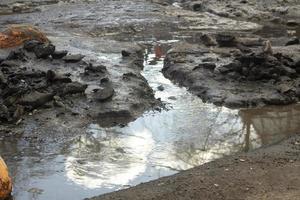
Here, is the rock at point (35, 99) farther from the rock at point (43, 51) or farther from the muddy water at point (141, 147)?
the rock at point (43, 51)

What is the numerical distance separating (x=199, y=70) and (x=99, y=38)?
20.0 ft

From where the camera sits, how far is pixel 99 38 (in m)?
18.6

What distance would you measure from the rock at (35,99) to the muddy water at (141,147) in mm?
1195

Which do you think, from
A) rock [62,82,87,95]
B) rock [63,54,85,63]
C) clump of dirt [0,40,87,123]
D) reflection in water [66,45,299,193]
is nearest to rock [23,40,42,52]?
A: clump of dirt [0,40,87,123]

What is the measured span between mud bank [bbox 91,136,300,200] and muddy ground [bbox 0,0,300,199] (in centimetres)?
1

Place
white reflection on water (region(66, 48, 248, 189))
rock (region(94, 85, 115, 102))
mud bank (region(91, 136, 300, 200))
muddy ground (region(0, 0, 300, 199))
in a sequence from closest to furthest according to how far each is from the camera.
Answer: mud bank (region(91, 136, 300, 200))
muddy ground (region(0, 0, 300, 199))
white reflection on water (region(66, 48, 248, 189))
rock (region(94, 85, 115, 102))

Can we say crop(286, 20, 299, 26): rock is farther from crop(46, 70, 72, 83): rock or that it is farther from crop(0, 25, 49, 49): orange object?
crop(46, 70, 72, 83): rock

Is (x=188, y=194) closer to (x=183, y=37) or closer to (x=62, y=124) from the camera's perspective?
(x=62, y=124)

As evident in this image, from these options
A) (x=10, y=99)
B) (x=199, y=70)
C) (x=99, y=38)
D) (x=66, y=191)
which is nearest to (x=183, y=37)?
(x=99, y=38)

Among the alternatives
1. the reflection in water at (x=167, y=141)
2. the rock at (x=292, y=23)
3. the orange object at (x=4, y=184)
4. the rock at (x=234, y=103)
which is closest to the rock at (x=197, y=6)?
the rock at (x=292, y=23)

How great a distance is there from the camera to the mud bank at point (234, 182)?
268 inches

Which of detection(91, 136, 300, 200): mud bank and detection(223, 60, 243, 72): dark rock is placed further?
detection(223, 60, 243, 72): dark rock

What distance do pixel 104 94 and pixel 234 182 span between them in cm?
455

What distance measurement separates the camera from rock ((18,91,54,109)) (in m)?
10.3
